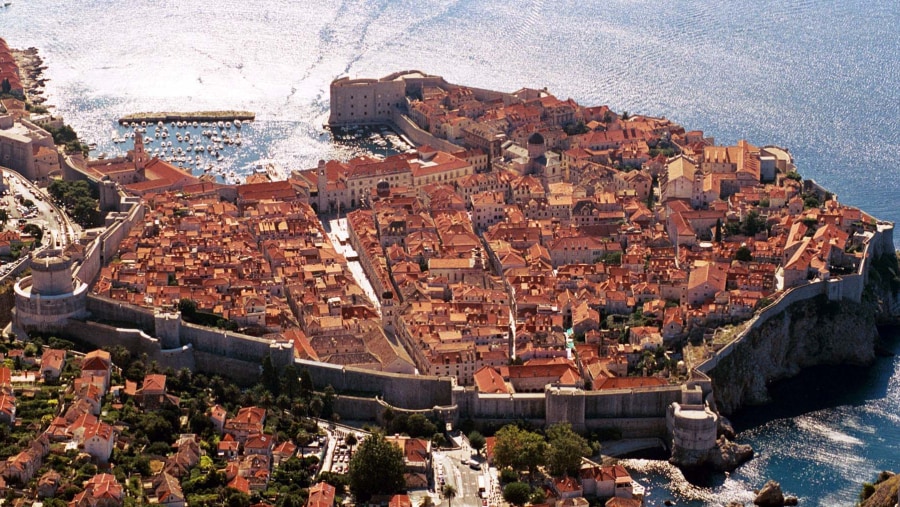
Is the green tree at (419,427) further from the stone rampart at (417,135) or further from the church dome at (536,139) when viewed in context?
the stone rampart at (417,135)

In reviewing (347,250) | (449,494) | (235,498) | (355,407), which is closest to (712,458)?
(449,494)

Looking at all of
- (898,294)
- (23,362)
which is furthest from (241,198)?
(898,294)

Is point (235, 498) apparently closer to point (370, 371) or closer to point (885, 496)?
point (370, 371)

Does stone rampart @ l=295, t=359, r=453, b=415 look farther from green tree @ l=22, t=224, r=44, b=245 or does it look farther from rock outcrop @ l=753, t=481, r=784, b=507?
green tree @ l=22, t=224, r=44, b=245

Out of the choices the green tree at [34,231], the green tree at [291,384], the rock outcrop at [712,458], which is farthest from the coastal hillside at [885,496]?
the green tree at [34,231]

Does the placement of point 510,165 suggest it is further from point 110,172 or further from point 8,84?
point 8,84
